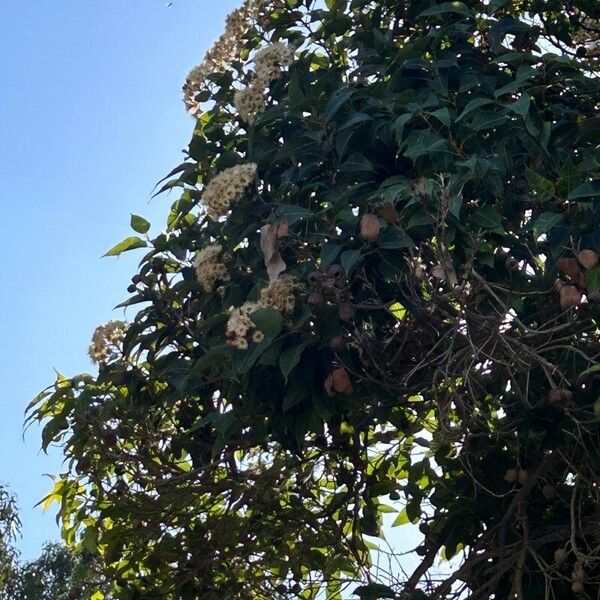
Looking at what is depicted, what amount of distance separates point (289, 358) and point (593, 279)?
64 cm

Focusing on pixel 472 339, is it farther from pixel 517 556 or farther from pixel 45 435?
pixel 45 435

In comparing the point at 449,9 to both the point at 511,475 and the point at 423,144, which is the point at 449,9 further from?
the point at 511,475

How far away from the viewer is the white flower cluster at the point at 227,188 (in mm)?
2748

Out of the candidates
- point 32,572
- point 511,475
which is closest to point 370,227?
point 511,475

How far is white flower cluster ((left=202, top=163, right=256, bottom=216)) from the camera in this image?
2748 mm

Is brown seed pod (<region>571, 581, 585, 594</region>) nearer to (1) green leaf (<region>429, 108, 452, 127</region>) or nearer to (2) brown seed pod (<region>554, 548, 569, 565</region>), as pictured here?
(2) brown seed pod (<region>554, 548, 569, 565</region>)

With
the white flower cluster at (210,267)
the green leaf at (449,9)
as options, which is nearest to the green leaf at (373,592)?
the white flower cluster at (210,267)

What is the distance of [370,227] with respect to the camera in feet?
8.02

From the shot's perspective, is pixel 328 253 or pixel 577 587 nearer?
pixel 328 253

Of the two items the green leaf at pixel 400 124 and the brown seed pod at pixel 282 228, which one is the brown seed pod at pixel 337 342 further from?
the green leaf at pixel 400 124

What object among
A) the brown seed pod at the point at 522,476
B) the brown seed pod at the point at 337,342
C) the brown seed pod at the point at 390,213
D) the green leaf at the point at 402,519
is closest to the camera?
the brown seed pod at the point at 390,213

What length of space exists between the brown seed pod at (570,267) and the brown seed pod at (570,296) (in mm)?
26

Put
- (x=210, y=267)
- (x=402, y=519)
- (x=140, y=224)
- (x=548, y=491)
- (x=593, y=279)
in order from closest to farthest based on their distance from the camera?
(x=593, y=279) < (x=210, y=267) < (x=548, y=491) < (x=140, y=224) < (x=402, y=519)

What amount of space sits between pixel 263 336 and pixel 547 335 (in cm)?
62
